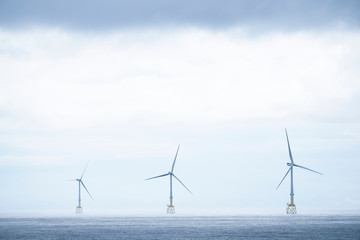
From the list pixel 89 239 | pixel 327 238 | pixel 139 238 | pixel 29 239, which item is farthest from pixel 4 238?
pixel 327 238

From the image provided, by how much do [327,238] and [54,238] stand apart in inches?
2246

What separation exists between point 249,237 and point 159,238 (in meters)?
19.5

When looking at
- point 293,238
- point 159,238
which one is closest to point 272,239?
point 293,238

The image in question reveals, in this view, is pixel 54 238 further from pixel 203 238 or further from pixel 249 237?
pixel 249 237

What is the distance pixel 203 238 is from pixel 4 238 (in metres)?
42.8

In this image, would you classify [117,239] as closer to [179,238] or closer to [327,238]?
[179,238]

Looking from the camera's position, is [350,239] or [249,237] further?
[249,237]

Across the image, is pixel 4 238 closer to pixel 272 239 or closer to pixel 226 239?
pixel 226 239

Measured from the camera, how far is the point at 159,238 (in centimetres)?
13412

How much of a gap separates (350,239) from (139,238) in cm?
4278

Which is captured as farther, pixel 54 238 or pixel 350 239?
pixel 54 238

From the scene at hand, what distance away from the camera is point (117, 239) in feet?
434

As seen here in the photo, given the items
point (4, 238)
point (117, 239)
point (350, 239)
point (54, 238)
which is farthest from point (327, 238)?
point (4, 238)

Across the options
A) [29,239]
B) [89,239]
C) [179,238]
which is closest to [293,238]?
[179,238]
